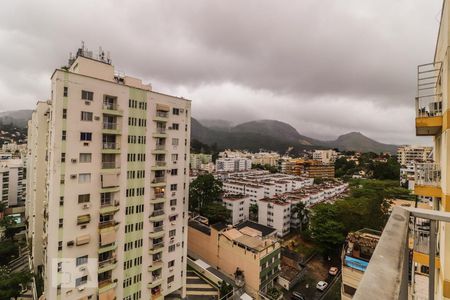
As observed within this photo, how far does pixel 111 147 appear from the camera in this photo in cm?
1491

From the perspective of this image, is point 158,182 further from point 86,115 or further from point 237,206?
point 237,206

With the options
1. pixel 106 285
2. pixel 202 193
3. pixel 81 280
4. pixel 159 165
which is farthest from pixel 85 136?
pixel 202 193

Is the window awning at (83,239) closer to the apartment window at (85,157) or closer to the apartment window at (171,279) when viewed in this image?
the apartment window at (85,157)

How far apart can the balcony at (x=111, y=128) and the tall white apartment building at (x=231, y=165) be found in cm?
7704

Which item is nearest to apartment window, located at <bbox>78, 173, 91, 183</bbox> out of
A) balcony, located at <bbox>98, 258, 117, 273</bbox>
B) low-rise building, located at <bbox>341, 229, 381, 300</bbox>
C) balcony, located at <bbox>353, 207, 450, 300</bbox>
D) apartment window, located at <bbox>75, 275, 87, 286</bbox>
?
balcony, located at <bbox>98, 258, 117, 273</bbox>

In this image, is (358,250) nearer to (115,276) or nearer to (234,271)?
(234,271)

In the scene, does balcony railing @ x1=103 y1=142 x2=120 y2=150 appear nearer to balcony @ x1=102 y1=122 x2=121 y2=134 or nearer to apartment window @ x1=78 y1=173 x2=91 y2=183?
balcony @ x1=102 y1=122 x2=121 y2=134

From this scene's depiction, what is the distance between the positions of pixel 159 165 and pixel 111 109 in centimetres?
522

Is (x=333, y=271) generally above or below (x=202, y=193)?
below

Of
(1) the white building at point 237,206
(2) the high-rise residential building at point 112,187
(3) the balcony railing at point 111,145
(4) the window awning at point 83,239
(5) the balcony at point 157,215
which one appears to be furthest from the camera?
(1) the white building at point 237,206

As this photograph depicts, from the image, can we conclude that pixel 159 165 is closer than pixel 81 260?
No

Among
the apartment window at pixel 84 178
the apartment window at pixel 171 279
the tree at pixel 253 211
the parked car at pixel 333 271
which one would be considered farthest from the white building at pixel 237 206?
the apartment window at pixel 84 178

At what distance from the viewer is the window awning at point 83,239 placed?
13391mm

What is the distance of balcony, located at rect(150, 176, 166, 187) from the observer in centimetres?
1690
